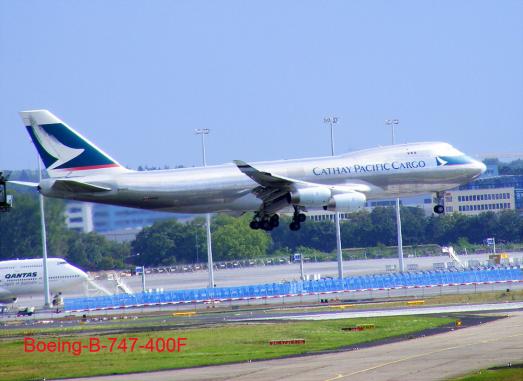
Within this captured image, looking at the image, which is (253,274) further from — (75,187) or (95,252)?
(75,187)

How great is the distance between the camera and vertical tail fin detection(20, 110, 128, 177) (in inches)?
2746

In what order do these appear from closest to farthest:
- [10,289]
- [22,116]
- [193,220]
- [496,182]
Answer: [22,116], [10,289], [193,220], [496,182]

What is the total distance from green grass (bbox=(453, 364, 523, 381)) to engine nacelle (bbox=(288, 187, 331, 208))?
27.3 m

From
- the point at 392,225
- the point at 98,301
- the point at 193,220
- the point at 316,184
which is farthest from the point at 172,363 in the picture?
the point at 392,225

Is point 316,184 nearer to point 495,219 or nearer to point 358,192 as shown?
point 358,192

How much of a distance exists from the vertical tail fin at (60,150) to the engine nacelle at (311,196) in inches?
420

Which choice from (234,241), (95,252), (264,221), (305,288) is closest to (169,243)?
(234,241)

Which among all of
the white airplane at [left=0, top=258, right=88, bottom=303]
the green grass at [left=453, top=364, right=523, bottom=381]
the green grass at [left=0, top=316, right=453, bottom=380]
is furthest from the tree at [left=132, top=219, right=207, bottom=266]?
the green grass at [left=453, top=364, right=523, bottom=381]

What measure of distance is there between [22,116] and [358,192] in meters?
20.5

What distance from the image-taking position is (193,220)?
136 meters

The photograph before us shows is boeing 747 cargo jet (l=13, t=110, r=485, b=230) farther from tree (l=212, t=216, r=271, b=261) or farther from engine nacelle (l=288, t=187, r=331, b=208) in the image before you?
tree (l=212, t=216, r=271, b=261)

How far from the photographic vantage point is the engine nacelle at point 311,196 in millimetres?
69125

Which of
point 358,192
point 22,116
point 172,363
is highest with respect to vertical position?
point 22,116

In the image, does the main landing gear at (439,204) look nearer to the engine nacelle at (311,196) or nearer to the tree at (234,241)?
the engine nacelle at (311,196)
